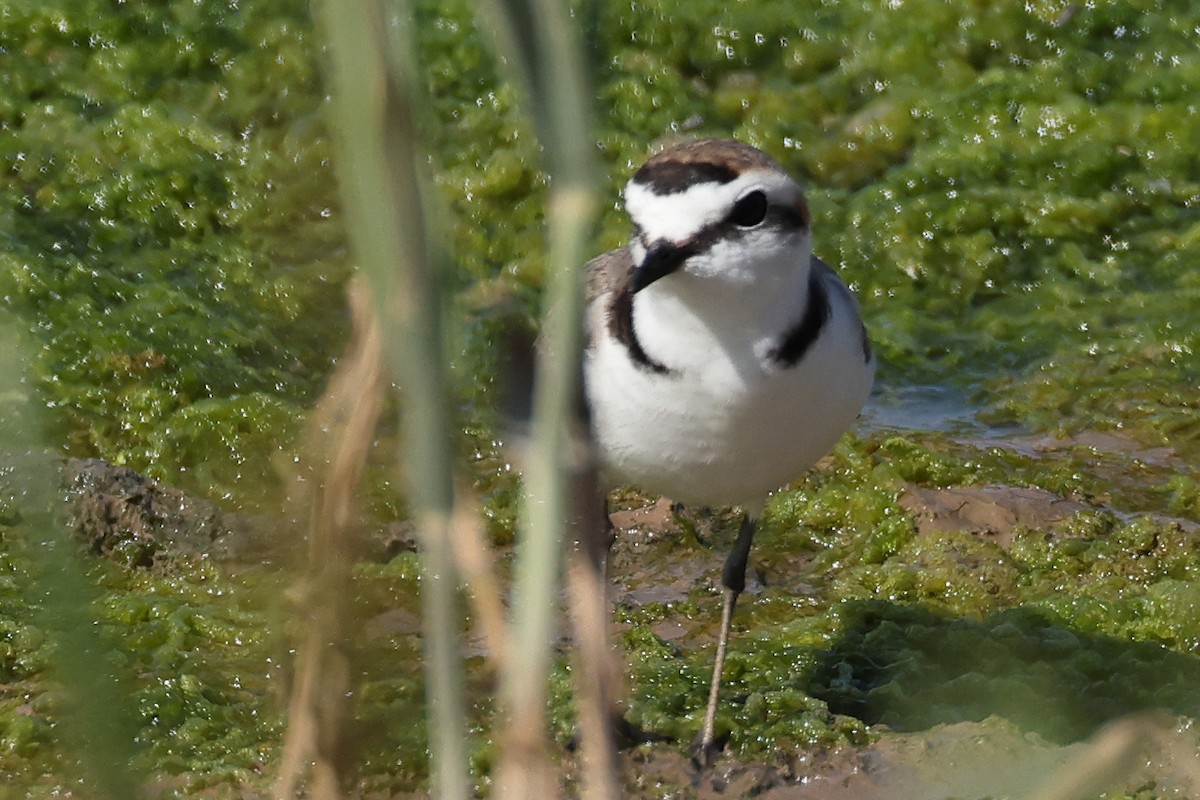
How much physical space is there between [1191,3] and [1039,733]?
4.80 metres

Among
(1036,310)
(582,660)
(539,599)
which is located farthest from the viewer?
(1036,310)

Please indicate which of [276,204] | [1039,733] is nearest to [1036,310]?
[1039,733]

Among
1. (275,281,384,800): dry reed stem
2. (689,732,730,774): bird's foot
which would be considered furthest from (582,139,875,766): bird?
(275,281,384,800): dry reed stem

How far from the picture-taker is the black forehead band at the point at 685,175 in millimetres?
2994

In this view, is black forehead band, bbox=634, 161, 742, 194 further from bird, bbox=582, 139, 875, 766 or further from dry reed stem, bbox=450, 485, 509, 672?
dry reed stem, bbox=450, 485, 509, 672

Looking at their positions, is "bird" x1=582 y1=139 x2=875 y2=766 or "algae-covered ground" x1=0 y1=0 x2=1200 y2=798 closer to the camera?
"bird" x1=582 y1=139 x2=875 y2=766

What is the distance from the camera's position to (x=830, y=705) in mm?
3850

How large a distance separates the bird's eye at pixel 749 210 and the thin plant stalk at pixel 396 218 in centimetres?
216

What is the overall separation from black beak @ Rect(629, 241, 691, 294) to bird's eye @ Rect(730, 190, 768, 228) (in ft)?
0.43

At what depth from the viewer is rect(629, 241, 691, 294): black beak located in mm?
2887

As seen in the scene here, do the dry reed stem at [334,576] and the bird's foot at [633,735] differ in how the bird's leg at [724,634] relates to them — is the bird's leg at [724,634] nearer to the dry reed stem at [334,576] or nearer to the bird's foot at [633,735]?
the bird's foot at [633,735]

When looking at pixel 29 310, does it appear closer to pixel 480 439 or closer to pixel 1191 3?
pixel 480 439

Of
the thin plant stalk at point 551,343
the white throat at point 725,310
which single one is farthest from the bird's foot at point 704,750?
the thin plant stalk at point 551,343

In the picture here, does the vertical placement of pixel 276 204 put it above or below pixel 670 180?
below
